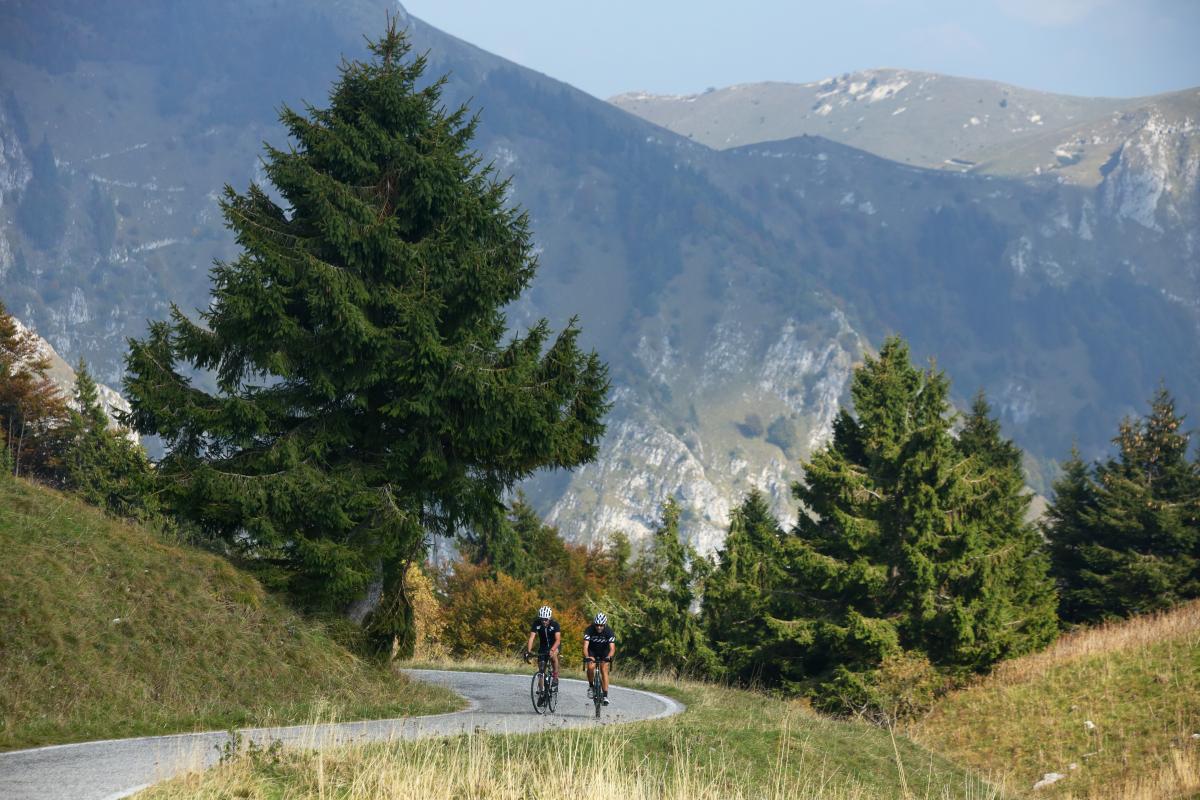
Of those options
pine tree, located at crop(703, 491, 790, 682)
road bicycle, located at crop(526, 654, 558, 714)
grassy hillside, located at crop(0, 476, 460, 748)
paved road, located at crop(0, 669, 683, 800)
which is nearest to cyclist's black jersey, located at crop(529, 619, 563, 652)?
road bicycle, located at crop(526, 654, 558, 714)

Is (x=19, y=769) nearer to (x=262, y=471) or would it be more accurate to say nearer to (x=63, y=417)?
(x=262, y=471)

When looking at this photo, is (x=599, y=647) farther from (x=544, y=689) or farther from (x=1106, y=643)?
(x=1106, y=643)

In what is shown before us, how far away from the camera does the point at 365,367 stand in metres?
23.3

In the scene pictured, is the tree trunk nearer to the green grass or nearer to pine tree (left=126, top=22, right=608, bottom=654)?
pine tree (left=126, top=22, right=608, bottom=654)

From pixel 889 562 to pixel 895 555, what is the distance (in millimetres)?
334

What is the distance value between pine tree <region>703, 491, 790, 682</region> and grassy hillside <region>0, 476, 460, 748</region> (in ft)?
63.8

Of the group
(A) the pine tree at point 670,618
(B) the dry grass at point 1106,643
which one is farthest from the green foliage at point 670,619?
(B) the dry grass at point 1106,643

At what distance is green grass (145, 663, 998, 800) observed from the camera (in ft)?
37.3

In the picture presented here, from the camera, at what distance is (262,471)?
2231 cm

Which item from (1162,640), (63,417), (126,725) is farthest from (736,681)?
(63,417)

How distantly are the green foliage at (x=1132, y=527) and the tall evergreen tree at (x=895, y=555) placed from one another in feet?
31.1

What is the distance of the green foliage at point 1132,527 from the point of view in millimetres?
51188

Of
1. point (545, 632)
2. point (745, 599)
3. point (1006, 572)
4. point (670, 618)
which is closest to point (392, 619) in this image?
point (545, 632)

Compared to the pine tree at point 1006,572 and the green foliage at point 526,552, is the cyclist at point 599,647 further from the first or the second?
the green foliage at point 526,552
